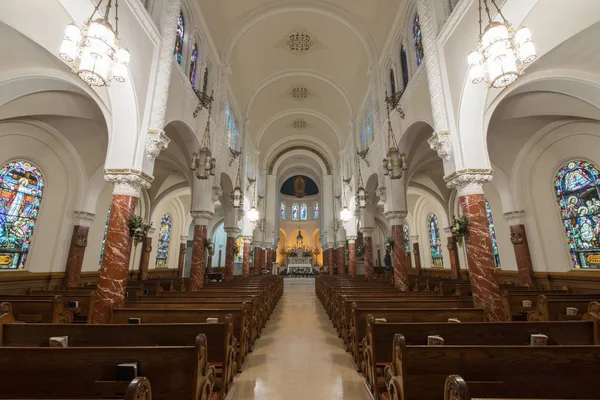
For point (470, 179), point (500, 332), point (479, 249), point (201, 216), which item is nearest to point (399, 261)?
point (479, 249)

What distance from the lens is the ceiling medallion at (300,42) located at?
15789 millimetres

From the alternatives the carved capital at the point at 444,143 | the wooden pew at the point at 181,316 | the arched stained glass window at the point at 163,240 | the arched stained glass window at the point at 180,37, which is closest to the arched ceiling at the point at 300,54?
the arched stained glass window at the point at 180,37

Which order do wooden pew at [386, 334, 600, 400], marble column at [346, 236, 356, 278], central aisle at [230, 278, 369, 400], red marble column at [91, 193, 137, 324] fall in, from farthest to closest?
marble column at [346, 236, 356, 278], red marble column at [91, 193, 137, 324], central aisle at [230, 278, 369, 400], wooden pew at [386, 334, 600, 400]

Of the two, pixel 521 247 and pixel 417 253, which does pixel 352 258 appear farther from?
pixel 521 247

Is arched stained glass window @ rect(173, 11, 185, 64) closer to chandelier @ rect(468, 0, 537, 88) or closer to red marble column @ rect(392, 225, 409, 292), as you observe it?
chandelier @ rect(468, 0, 537, 88)

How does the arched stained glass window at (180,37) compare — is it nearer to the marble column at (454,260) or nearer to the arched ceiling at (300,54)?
the arched ceiling at (300,54)

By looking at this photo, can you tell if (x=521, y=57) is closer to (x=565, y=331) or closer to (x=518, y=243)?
(x=565, y=331)

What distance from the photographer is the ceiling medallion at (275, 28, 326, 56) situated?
1579 cm

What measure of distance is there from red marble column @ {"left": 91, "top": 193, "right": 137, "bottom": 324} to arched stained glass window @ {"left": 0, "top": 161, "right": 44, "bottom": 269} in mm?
7052

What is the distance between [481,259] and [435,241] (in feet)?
54.7

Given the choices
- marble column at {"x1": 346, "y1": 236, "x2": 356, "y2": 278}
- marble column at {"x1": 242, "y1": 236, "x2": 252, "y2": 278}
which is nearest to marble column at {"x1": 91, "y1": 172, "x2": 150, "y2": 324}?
marble column at {"x1": 242, "y1": 236, "x2": 252, "y2": 278}

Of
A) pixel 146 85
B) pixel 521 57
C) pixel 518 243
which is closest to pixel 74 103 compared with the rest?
pixel 146 85

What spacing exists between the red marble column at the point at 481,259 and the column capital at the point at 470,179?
0.09 ft

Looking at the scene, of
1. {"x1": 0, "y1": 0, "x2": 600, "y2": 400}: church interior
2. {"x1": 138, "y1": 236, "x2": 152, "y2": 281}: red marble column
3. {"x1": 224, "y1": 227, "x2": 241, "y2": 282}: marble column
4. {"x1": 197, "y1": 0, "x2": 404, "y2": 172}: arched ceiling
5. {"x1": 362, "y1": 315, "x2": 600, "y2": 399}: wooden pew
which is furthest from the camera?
{"x1": 138, "y1": 236, "x2": 152, "y2": 281}: red marble column
